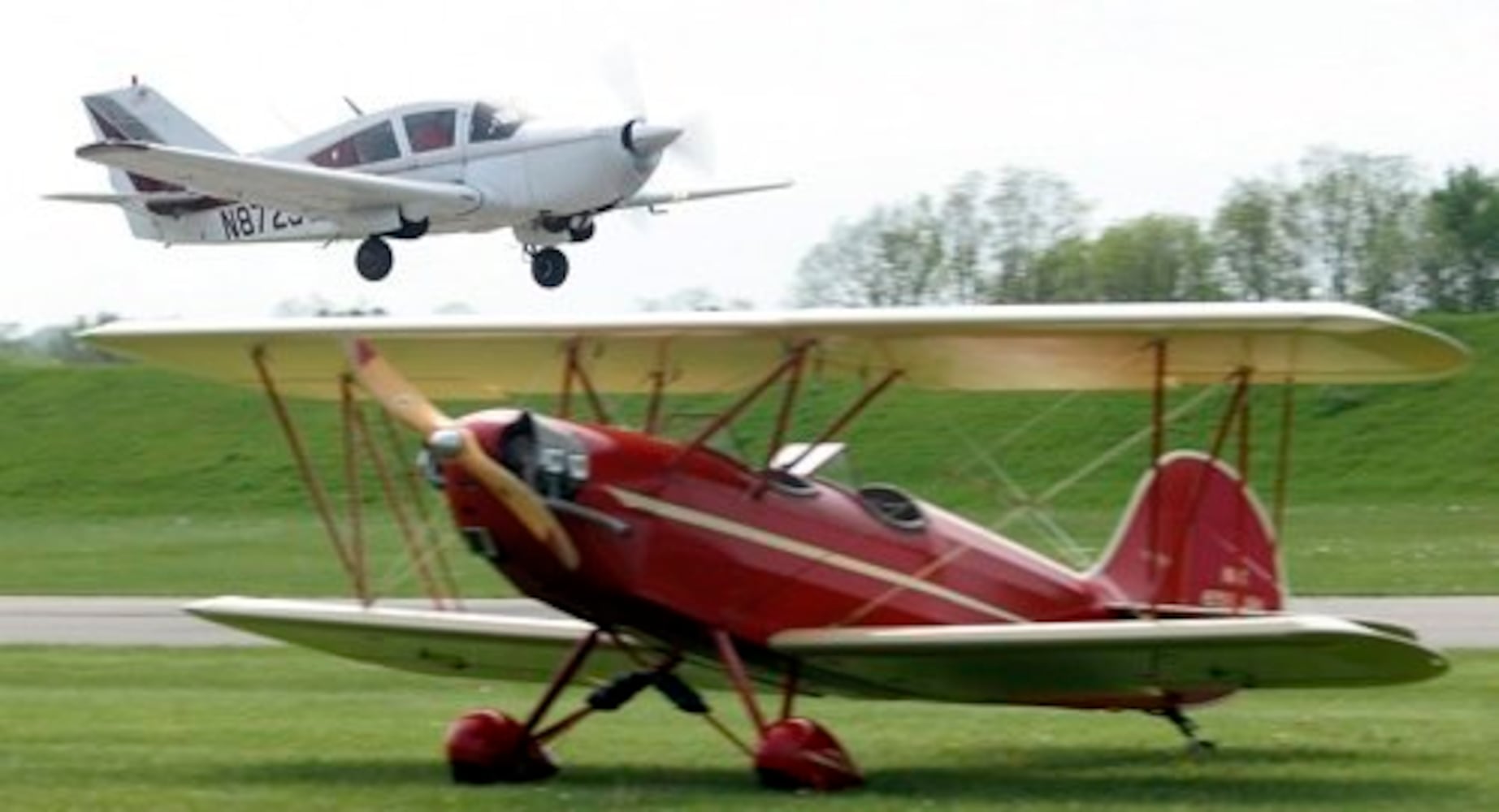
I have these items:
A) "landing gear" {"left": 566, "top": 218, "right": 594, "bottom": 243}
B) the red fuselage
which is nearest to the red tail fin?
the red fuselage

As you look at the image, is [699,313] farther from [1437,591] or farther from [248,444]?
[248,444]

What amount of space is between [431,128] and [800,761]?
3049 centimetres

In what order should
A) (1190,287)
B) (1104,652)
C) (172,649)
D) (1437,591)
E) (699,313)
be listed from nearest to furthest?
(1104,652)
(699,313)
(172,649)
(1437,591)
(1190,287)

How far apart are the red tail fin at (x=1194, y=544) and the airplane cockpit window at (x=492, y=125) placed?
28051 millimetres

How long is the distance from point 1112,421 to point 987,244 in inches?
1147

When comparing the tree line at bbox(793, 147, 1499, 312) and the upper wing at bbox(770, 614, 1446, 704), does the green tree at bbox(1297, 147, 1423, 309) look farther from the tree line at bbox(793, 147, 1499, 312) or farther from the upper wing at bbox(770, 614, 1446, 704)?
the upper wing at bbox(770, 614, 1446, 704)

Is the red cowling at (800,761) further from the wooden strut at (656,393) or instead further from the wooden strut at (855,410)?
the wooden strut at (656,393)

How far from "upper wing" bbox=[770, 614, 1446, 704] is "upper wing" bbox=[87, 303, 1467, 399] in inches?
50.9

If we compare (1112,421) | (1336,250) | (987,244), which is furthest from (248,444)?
(1336,250)

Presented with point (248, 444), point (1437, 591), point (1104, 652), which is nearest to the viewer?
point (1104, 652)

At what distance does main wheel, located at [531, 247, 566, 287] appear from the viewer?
44.1 metres

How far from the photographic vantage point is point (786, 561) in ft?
49.2

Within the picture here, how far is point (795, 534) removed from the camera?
1509 cm

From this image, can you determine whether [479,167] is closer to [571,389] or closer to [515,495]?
[571,389]
